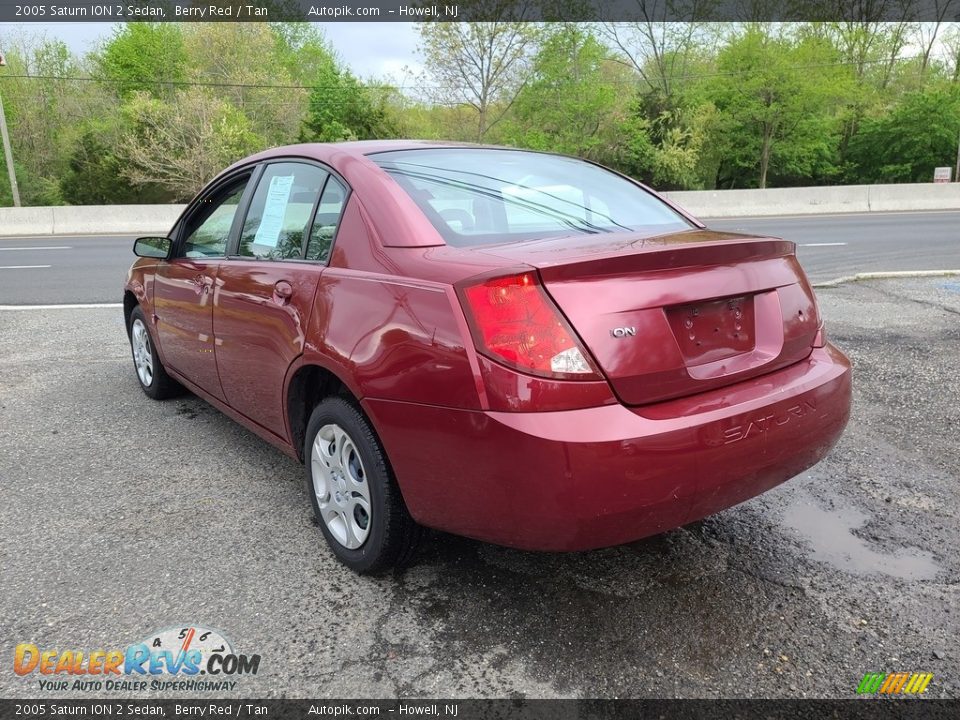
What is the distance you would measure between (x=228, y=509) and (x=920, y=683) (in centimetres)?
267

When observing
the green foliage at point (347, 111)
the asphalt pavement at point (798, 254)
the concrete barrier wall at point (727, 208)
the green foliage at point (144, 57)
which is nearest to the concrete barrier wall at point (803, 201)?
the concrete barrier wall at point (727, 208)

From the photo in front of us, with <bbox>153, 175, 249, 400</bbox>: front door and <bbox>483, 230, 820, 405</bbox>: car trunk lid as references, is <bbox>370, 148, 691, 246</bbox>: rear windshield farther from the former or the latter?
<bbox>153, 175, 249, 400</bbox>: front door

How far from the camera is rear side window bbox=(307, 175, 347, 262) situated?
2654 mm

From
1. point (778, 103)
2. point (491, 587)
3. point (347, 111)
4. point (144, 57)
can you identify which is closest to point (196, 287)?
point (491, 587)

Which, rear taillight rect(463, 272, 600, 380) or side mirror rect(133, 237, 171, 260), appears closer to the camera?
rear taillight rect(463, 272, 600, 380)

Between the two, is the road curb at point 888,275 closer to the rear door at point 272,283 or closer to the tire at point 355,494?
the rear door at point 272,283

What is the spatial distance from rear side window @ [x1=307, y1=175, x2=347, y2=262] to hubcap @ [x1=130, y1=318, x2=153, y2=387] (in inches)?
91.0

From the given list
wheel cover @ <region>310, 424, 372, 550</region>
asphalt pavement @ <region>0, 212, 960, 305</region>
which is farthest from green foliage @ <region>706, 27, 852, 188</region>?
wheel cover @ <region>310, 424, 372, 550</region>

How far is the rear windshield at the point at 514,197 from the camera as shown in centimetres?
252

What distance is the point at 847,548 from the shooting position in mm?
2705

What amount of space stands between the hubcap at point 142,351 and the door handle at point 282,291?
7.10 ft

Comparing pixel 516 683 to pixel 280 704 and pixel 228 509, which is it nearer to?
pixel 280 704

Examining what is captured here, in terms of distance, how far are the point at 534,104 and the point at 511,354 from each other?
35.6m

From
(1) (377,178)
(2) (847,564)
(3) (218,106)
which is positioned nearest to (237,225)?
(1) (377,178)
